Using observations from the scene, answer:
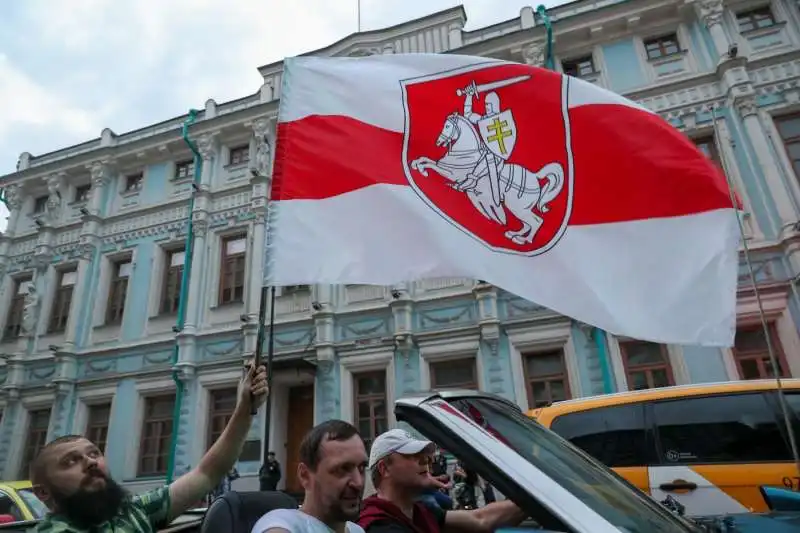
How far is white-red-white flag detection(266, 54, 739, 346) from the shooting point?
294cm

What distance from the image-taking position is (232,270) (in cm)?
1445

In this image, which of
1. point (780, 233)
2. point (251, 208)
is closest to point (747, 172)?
point (780, 233)

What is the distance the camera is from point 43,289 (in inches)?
634

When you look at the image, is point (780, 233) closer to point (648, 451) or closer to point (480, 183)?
point (648, 451)

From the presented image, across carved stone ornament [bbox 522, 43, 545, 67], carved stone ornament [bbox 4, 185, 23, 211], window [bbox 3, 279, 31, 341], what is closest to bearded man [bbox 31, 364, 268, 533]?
carved stone ornament [bbox 522, 43, 545, 67]

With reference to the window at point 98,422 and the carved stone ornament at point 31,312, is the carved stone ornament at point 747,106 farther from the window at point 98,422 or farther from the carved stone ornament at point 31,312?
the carved stone ornament at point 31,312

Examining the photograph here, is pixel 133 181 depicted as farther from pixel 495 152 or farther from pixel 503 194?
pixel 503 194

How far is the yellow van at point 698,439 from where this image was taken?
4473mm

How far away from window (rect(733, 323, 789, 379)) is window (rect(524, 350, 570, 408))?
313 centimetres

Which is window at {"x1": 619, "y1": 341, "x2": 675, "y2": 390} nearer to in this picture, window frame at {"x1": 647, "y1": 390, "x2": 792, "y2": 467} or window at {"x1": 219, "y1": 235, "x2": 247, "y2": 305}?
window frame at {"x1": 647, "y1": 390, "x2": 792, "y2": 467}

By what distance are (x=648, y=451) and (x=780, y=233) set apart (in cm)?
769

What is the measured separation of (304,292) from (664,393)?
9.55m

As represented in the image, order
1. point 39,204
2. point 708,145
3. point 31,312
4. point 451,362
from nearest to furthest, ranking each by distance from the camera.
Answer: point 708,145
point 451,362
point 31,312
point 39,204

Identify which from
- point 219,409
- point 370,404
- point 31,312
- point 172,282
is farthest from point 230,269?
point 31,312
